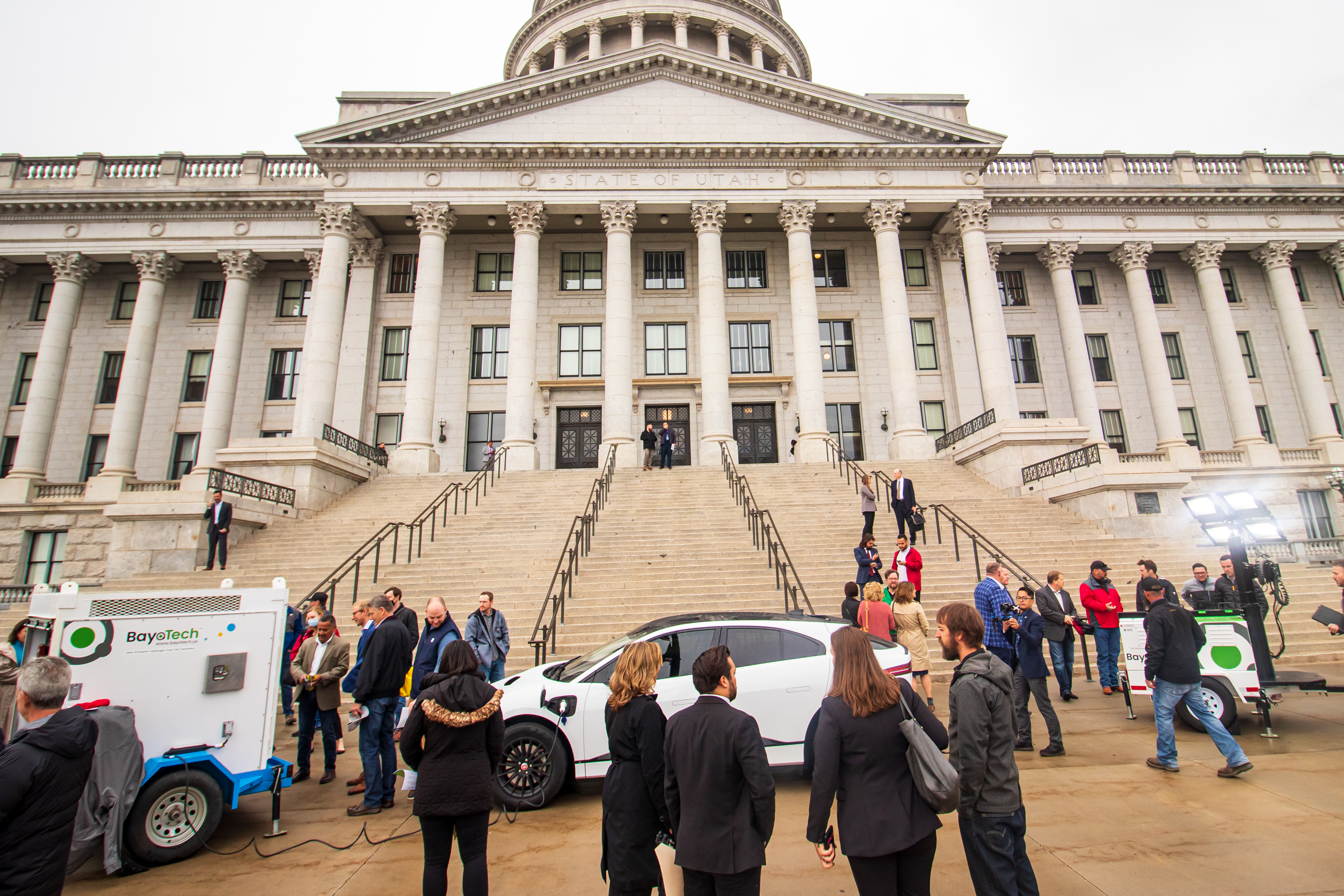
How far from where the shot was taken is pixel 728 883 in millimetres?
3361

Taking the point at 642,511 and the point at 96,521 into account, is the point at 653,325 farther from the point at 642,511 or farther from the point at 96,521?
the point at 96,521

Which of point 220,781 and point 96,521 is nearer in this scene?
point 220,781

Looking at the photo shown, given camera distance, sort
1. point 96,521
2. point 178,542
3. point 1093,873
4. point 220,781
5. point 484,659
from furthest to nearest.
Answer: point 96,521, point 178,542, point 484,659, point 220,781, point 1093,873

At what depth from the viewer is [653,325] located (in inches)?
1212

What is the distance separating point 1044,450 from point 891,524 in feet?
26.9

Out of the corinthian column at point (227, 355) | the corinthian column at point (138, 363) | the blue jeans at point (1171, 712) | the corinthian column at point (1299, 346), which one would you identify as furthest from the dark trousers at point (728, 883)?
the corinthian column at point (1299, 346)

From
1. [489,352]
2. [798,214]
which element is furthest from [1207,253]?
[489,352]

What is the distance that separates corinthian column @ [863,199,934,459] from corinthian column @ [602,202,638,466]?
33.4 feet

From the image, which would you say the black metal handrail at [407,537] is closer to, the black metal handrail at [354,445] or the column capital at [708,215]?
the black metal handrail at [354,445]

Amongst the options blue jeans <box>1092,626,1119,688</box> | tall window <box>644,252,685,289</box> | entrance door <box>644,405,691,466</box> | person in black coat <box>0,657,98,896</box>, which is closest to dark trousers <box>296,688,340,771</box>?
person in black coat <box>0,657,98,896</box>

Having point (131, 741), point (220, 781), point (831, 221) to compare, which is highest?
point (831, 221)

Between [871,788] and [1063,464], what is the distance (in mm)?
19401

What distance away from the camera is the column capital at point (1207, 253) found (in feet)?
100

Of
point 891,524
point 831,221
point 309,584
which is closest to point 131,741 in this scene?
point 309,584
